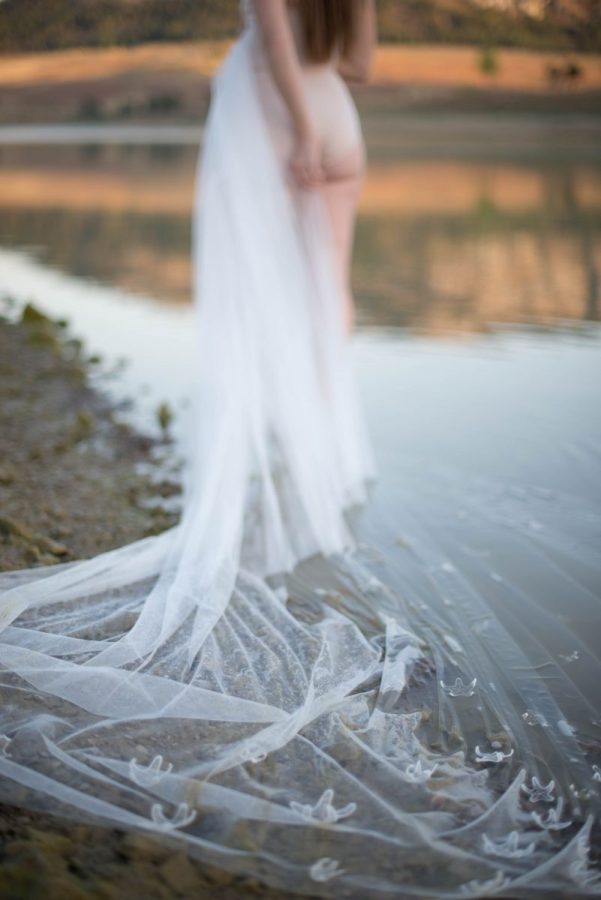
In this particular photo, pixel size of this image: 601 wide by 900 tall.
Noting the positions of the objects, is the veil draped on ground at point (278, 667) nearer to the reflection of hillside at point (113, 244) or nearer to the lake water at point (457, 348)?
the lake water at point (457, 348)

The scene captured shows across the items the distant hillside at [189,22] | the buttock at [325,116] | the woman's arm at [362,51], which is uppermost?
the distant hillside at [189,22]

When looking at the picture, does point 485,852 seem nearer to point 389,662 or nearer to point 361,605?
point 389,662

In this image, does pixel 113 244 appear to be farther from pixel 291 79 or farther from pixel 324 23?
pixel 291 79

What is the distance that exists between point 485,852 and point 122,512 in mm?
1701

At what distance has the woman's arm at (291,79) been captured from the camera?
102 inches

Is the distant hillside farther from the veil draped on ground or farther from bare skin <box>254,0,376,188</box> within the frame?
the veil draped on ground

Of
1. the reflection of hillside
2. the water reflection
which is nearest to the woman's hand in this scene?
the water reflection

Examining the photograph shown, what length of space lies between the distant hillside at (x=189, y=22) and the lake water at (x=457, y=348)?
2651 cm

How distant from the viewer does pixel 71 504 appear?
2818mm

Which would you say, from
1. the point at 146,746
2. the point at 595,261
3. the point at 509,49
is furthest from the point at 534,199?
the point at 509,49

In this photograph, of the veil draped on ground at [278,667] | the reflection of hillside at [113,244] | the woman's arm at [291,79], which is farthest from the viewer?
the reflection of hillside at [113,244]

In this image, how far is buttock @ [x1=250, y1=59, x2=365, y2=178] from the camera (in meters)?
2.80

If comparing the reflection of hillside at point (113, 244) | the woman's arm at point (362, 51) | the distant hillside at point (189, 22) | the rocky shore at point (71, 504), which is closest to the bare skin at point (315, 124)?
the woman's arm at point (362, 51)

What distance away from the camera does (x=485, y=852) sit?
1.33 m
